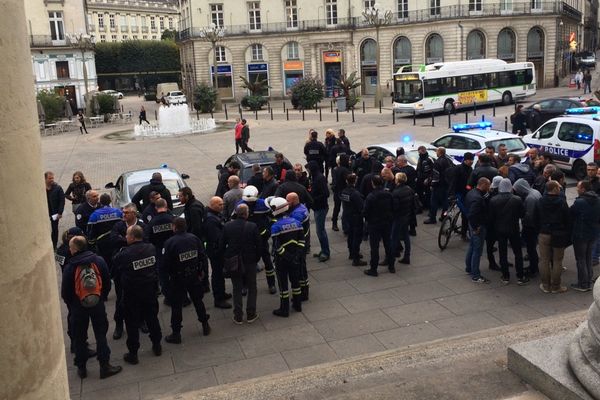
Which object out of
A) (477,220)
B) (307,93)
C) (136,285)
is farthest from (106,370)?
(307,93)

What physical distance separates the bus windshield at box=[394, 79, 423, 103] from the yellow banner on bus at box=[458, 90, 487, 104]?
113 inches

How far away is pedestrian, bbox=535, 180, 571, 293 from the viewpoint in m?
8.69

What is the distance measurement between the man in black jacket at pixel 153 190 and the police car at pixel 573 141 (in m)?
9.86

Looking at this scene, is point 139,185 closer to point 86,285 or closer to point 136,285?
point 136,285

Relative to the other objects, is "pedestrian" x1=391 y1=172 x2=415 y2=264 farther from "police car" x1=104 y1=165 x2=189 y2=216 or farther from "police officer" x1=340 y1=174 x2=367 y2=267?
"police car" x1=104 y1=165 x2=189 y2=216

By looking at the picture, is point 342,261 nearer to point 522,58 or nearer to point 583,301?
point 583,301

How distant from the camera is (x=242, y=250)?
8352 millimetres

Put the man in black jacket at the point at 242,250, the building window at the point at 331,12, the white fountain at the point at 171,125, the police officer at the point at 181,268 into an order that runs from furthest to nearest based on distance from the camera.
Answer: the building window at the point at 331,12, the white fountain at the point at 171,125, the man in black jacket at the point at 242,250, the police officer at the point at 181,268

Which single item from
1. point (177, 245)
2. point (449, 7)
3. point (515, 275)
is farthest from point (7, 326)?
point (449, 7)

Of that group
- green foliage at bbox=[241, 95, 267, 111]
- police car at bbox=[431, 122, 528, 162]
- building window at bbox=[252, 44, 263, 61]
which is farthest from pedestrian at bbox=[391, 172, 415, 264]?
building window at bbox=[252, 44, 263, 61]

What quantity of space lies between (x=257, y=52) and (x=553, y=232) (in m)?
55.5

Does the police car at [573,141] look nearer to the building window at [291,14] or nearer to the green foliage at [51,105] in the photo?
the green foliage at [51,105]

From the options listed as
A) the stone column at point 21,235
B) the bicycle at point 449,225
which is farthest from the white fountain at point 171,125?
the stone column at point 21,235

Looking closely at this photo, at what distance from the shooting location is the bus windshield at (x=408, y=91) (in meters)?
36.0
